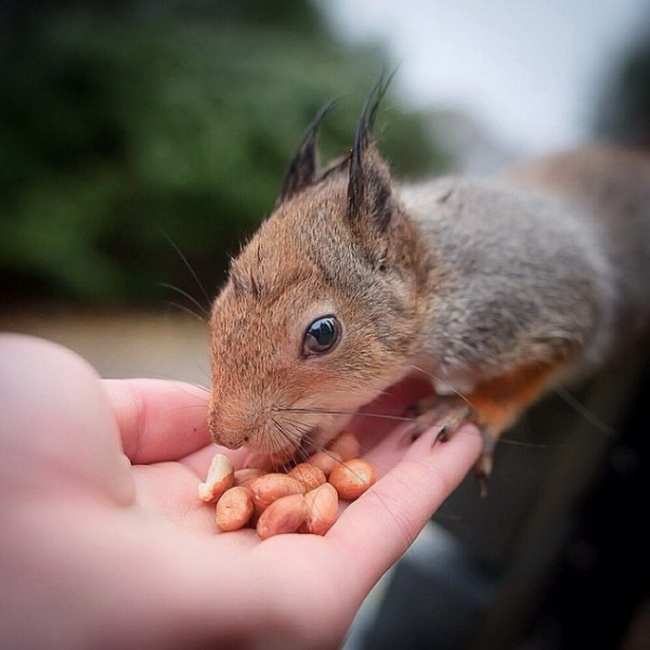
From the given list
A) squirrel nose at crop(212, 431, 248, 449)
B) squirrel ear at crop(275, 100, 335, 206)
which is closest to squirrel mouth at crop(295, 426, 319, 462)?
squirrel nose at crop(212, 431, 248, 449)

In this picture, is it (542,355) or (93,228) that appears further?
(93,228)

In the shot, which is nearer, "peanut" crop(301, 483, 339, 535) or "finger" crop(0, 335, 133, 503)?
"finger" crop(0, 335, 133, 503)

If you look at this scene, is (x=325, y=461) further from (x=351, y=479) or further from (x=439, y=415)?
(x=439, y=415)

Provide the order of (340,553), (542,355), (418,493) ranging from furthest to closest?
(542,355) < (418,493) < (340,553)

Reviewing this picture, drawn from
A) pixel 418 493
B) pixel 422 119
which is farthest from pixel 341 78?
pixel 418 493

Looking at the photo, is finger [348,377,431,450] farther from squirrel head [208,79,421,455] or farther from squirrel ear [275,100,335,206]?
squirrel ear [275,100,335,206]

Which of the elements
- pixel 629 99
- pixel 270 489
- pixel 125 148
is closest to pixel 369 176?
pixel 270 489

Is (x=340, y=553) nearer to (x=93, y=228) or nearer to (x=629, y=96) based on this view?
(x=629, y=96)
